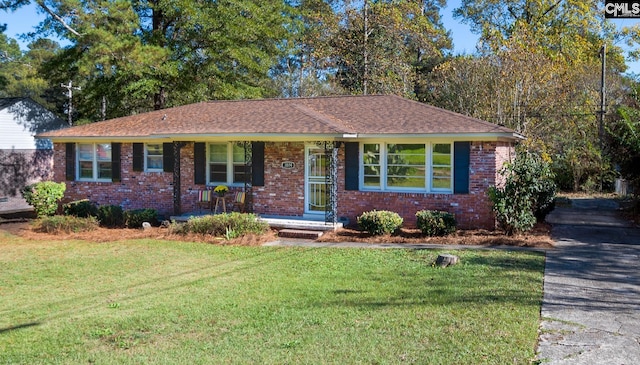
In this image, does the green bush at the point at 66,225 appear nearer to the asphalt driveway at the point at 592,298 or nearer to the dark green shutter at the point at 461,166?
the dark green shutter at the point at 461,166

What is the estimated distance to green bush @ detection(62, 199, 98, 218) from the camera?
57.4 feet

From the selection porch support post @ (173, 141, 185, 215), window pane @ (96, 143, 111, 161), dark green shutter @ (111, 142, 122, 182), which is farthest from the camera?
window pane @ (96, 143, 111, 161)

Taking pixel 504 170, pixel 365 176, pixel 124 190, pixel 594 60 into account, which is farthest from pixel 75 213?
pixel 594 60

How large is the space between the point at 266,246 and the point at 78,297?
5.10m

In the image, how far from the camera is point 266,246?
42.9ft

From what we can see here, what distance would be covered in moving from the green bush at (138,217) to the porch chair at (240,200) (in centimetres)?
245

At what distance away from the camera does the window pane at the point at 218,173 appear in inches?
670

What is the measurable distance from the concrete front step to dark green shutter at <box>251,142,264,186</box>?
2.26 metres

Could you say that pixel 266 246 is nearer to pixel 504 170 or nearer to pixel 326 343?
pixel 504 170

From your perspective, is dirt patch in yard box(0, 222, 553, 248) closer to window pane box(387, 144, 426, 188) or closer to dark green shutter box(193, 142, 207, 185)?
window pane box(387, 144, 426, 188)

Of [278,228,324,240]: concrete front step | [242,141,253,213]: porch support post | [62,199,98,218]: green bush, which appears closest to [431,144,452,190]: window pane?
[278,228,324,240]: concrete front step

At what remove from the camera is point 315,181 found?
624 inches

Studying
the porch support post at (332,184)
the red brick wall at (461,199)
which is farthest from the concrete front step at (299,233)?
the red brick wall at (461,199)

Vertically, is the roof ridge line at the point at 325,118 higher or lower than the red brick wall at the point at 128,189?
higher
